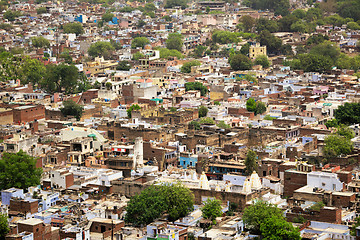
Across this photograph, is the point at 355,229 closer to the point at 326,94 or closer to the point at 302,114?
the point at 302,114

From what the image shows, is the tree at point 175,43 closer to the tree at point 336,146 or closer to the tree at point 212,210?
the tree at point 336,146

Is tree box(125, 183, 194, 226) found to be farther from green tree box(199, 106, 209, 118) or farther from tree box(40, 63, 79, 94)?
tree box(40, 63, 79, 94)

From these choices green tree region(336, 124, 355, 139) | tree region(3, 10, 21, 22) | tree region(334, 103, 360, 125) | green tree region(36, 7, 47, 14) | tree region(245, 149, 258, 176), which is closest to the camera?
tree region(245, 149, 258, 176)

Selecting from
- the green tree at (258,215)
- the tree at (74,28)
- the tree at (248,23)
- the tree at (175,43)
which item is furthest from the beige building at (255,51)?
the green tree at (258,215)

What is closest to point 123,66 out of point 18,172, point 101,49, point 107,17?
point 101,49

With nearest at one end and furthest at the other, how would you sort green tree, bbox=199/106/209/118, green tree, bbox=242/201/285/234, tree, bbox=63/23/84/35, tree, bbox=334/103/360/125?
green tree, bbox=242/201/285/234, tree, bbox=334/103/360/125, green tree, bbox=199/106/209/118, tree, bbox=63/23/84/35

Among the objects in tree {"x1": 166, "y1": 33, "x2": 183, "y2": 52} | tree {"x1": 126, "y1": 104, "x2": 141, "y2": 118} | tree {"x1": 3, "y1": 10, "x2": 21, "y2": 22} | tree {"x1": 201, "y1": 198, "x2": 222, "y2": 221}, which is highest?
tree {"x1": 3, "y1": 10, "x2": 21, "y2": 22}

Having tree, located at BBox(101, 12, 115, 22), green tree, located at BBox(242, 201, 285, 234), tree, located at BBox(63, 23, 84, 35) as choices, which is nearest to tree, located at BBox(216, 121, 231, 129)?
green tree, located at BBox(242, 201, 285, 234)
